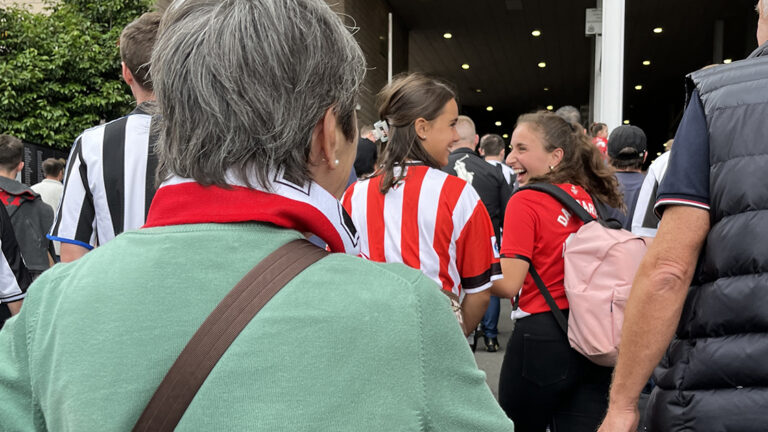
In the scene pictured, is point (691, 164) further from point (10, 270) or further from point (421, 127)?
point (10, 270)

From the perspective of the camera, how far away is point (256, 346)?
0.91m

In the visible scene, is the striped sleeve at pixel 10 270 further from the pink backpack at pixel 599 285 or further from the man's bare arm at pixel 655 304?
the man's bare arm at pixel 655 304

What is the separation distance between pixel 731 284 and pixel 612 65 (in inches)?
269

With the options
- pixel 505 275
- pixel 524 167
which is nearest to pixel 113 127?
pixel 505 275

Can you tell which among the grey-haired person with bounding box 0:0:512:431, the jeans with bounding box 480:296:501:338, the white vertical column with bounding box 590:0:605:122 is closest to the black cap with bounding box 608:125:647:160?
the jeans with bounding box 480:296:501:338

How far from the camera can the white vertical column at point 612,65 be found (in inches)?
311

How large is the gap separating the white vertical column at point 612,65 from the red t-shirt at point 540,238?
494cm

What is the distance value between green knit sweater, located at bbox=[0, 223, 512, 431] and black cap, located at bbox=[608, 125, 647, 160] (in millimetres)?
4487

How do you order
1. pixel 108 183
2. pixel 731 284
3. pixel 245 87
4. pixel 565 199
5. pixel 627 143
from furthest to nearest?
pixel 627 143 < pixel 565 199 < pixel 108 183 < pixel 731 284 < pixel 245 87

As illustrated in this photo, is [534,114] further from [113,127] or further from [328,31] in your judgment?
[328,31]

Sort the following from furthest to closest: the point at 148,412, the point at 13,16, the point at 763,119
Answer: the point at 13,16, the point at 763,119, the point at 148,412

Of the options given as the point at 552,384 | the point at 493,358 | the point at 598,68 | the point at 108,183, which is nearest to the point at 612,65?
the point at 598,68

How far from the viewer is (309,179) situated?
3.68ft

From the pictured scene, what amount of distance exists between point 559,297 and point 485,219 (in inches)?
21.6
